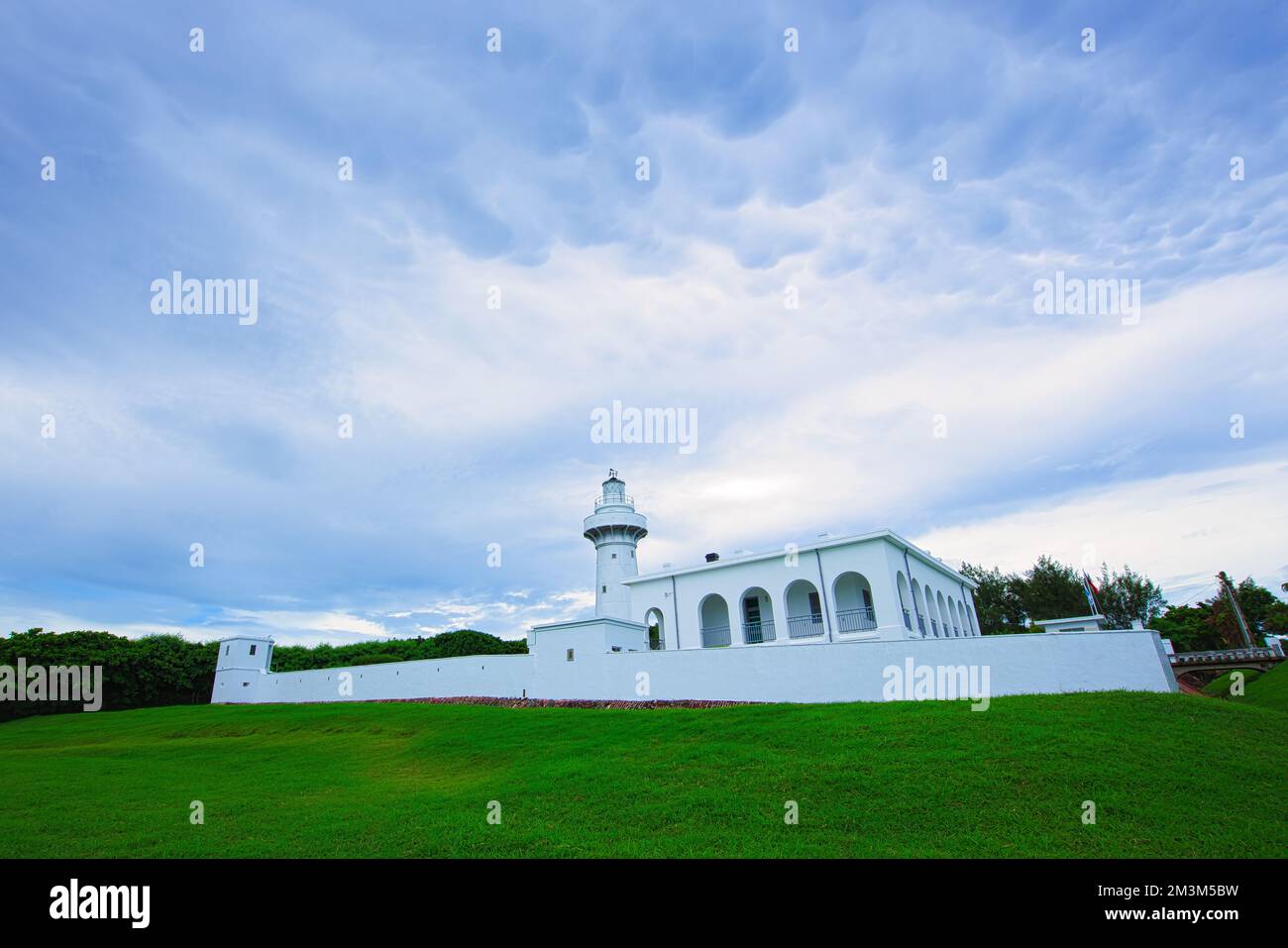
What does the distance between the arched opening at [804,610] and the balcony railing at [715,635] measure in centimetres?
270

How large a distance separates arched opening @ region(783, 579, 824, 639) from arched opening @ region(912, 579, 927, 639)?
3480mm

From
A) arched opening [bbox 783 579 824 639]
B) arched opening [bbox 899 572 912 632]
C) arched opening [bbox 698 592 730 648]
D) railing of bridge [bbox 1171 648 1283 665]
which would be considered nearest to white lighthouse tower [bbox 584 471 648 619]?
arched opening [bbox 698 592 730 648]

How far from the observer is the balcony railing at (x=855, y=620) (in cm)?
2180

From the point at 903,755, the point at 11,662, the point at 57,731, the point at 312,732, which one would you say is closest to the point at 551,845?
the point at 903,755

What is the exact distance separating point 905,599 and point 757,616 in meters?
5.44

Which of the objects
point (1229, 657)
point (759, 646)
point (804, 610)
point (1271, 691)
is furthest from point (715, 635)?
point (1229, 657)

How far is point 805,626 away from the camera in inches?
901

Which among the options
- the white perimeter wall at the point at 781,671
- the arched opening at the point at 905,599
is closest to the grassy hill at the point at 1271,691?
the white perimeter wall at the point at 781,671

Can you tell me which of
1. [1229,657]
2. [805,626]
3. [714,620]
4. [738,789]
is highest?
[714,620]

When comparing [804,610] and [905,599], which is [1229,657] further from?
[804,610]

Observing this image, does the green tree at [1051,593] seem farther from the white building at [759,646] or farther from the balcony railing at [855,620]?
the balcony railing at [855,620]

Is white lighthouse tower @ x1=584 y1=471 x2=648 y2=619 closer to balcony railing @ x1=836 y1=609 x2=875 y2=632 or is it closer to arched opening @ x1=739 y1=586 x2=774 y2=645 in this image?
arched opening @ x1=739 y1=586 x2=774 y2=645
